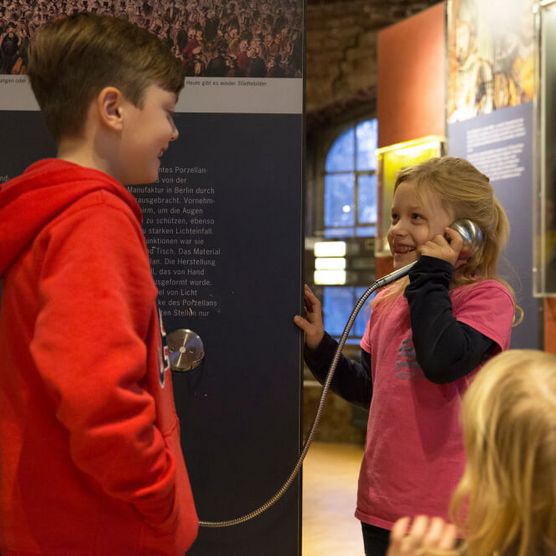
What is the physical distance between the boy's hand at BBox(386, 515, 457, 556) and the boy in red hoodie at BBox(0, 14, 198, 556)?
1.22 feet

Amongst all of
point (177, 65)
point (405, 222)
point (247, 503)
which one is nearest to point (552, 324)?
point (405, 222)

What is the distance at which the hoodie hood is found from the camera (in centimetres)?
150

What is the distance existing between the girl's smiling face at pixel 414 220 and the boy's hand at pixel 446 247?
56 mm

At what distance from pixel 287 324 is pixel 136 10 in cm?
88

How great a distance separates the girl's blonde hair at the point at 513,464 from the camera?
1.34 m

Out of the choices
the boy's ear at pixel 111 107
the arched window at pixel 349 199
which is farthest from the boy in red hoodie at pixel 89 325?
the arched window at pixel 349 199

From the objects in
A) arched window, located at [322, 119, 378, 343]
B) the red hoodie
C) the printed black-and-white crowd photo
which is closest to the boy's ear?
the red hoodie

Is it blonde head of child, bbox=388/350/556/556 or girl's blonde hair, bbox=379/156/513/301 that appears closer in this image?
blonde head of child, bbox=388/350/556/556

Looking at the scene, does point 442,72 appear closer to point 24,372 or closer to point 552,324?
point 552,324

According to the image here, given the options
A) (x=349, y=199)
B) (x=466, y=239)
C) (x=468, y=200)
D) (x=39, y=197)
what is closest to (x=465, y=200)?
(x=468, y=200)

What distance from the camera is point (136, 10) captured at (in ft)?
7.52

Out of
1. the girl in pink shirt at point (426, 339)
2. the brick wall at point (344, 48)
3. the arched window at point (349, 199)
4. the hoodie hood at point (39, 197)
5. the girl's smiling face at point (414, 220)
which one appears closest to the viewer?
the hoodie hood at point (39, 197)

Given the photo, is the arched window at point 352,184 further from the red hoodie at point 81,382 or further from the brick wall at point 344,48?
the red hoodie at point 81,382

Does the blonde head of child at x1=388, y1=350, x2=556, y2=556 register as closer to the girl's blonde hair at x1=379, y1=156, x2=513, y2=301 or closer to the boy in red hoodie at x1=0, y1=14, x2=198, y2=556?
the boy in red hoodie at x1=0, y1=14, x2=198, y2=556
